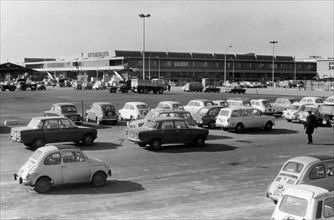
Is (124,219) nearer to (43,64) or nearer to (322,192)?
(322,192)

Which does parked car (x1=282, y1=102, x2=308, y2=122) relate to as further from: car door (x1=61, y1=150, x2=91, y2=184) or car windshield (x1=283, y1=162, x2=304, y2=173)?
car door (x1=61, y1=150, x2=91, y2=184)

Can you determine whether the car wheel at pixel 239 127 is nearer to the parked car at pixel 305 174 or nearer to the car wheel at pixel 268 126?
the car wheel at pixel 268 126

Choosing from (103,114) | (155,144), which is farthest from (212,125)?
(155,144)

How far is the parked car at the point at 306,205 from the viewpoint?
9258mm

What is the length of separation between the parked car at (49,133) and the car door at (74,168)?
727 cm

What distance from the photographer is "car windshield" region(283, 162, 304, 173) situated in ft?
43.8

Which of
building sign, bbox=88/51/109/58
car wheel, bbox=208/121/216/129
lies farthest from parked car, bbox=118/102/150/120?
building sign, bbox=88/51/109/58

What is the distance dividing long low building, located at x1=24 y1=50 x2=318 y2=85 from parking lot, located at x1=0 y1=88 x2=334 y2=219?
93553 millimetres

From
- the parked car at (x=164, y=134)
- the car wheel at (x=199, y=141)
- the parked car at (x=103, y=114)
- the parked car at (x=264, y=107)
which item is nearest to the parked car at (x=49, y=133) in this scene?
the parked car at (x=164, y=134)

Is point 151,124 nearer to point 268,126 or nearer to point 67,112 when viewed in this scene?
point 67,112

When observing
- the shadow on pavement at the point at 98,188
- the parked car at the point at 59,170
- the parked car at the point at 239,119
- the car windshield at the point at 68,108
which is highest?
the car windshield at the point at 68,108

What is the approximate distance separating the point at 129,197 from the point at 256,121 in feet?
56.0

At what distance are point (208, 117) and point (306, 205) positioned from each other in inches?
863

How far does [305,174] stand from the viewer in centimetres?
1315
